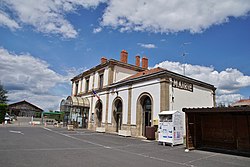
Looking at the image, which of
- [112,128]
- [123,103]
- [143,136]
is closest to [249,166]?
[143,136]

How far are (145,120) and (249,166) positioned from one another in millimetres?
11353

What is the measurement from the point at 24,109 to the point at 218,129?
6963 centimetres

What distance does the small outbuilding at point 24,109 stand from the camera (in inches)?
2572

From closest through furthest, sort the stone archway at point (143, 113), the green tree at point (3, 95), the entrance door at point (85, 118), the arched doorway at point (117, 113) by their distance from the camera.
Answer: the stone archway at point (143, 113) → the arched doorway at point (117, 113) → the entrance door at point (85, 118) → the green tree at point (3, 95)

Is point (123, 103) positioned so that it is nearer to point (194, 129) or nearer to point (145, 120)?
point (145, 120)

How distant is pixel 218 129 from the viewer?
1178cm

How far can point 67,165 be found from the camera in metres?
6.54

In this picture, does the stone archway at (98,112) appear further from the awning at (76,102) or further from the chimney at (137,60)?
the chimney at (137,60)

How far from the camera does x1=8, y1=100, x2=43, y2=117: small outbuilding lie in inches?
2572

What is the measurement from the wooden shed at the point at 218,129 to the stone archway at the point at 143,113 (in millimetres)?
5871

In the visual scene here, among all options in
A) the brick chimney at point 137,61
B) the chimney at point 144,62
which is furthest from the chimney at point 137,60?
the chimney at point 144,62

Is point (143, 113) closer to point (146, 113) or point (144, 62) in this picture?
point (146, 113)

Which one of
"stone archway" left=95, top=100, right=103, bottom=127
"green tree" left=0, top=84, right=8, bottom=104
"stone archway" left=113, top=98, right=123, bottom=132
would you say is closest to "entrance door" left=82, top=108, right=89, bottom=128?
"stone archway" left=95, top=100, right=103, bottom=127

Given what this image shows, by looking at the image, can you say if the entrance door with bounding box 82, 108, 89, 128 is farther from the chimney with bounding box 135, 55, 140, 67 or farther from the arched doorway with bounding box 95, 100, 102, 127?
the chimney with bounding box 135, 55, 140, 67
